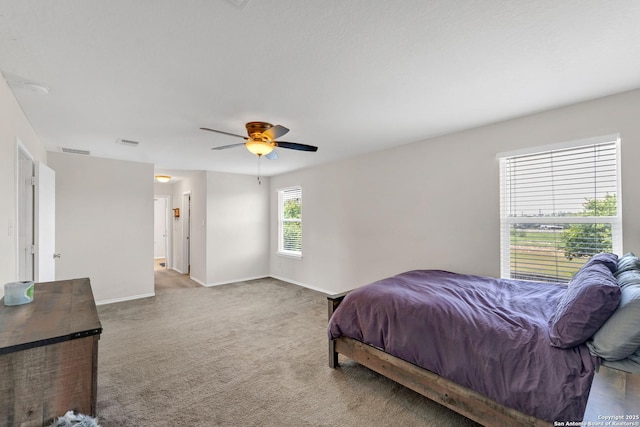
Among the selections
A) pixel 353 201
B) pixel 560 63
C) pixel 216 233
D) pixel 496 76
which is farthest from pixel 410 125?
pixel 216 233

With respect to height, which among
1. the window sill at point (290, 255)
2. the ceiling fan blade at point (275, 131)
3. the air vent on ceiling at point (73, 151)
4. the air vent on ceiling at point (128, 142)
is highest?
the air vent on ceiling at point (128, 142)

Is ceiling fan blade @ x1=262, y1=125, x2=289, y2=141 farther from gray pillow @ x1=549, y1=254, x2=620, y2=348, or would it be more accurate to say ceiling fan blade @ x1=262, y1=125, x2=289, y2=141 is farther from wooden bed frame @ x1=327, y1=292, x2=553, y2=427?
gray pillow @ x1=549, y1=254, x2=620, y2=348

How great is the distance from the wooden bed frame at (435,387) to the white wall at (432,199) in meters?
1.69

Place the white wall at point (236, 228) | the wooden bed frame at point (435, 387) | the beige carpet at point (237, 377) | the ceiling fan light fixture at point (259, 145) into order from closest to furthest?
the wooden bed frame at point (435, 387) → the beige carpet at point (237, 377) → the ceiling fan light fixture at point (259, 145) → the white wall at point (236, 228)

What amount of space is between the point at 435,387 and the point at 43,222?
4.08 metres

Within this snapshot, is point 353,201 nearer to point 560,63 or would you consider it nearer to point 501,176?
point 501,176

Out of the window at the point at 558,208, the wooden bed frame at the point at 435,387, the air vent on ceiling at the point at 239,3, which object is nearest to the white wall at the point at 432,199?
the window at the point at 558,208

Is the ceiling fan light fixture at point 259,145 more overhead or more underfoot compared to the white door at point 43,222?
more overhead

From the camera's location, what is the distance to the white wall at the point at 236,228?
5867 mm

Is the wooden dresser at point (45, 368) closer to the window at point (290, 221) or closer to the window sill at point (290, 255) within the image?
the window sill at point (290, 255)

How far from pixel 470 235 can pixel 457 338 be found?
71.6 inches

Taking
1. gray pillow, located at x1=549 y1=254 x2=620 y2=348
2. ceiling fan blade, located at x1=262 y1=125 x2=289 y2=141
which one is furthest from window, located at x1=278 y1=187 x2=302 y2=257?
gray pillow, located at x1=549 y1=254 x2=620 y2=348

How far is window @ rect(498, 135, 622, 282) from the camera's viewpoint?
98.4 inches

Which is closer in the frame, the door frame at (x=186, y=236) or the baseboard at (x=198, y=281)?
the baseboard at (x=198, y=281)
